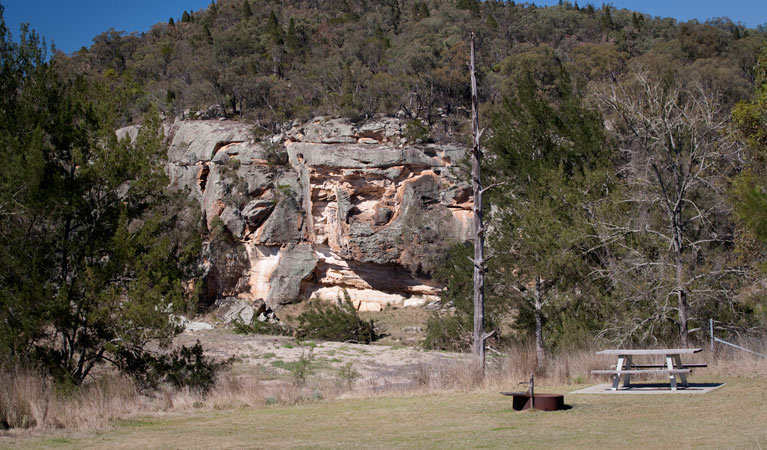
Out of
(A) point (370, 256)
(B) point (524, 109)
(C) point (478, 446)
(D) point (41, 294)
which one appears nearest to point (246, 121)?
(A) point (370, 256)

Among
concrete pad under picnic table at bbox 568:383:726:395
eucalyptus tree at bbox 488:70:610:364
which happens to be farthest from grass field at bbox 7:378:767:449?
eucalyptus tree at bbox 488:70:610:364

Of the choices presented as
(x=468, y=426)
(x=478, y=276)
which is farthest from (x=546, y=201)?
(x=468, y=426)

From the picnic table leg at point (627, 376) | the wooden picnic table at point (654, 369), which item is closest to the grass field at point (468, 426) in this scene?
the wooden picnic table at point (654, 369)

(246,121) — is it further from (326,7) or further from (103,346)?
(326,7)

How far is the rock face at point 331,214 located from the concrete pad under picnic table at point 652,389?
27290mm

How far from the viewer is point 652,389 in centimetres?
957

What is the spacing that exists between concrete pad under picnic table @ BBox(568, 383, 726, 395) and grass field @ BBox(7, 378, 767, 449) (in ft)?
0.97

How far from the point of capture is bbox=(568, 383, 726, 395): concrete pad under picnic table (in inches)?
352

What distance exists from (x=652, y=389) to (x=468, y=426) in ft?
13.1

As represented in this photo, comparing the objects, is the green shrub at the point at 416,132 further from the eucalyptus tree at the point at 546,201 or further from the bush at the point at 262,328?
the eucalyptus tree at the point at 546,201

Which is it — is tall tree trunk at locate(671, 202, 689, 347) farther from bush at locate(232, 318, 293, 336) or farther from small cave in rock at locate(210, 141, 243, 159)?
small cave in rock at locate(210, 141, 243, 159)

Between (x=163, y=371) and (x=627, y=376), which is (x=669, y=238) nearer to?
(x=627, y=376)

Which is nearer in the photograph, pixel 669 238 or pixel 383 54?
pixel 669 238

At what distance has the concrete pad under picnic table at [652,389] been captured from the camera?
8945 mm
